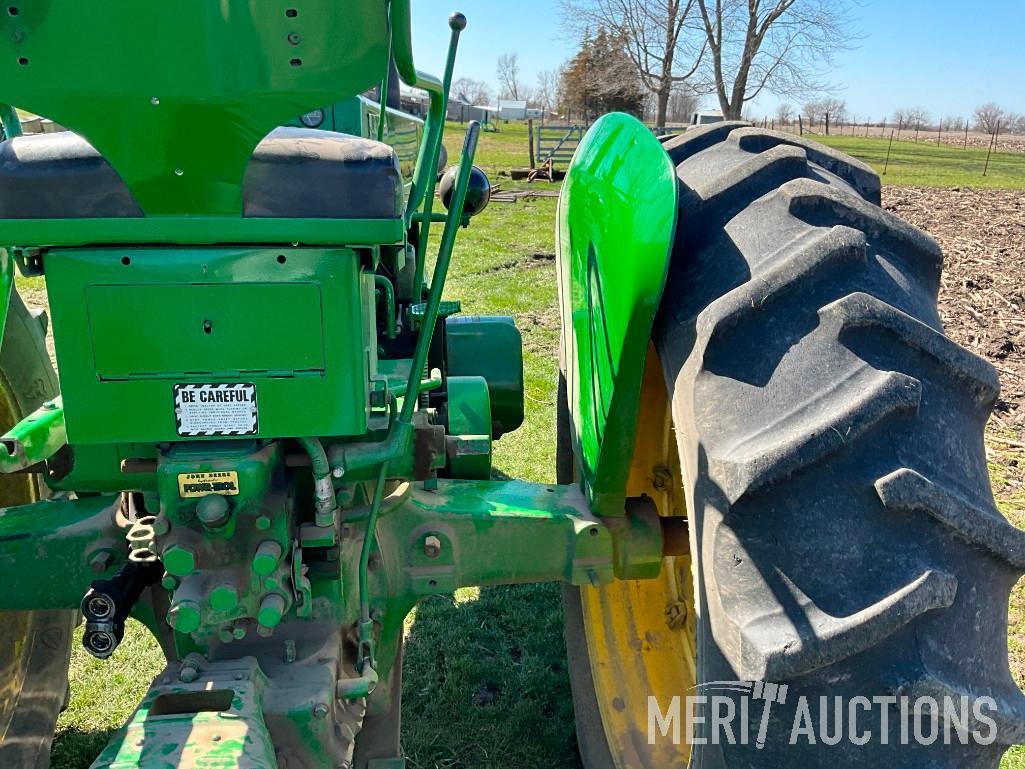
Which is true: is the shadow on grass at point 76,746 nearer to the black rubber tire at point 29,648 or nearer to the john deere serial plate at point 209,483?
the black rubber tire at point 29,648

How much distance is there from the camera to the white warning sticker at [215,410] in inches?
57.2

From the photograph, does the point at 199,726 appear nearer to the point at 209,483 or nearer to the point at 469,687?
the point at 209,483

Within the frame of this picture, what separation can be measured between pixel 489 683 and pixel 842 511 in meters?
1.92

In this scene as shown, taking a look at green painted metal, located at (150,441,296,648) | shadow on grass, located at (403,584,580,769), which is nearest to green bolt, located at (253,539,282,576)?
green painted metal, located at (150,441,296,648)

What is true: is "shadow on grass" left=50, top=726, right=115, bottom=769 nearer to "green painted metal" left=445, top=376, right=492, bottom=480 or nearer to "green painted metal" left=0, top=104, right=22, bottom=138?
"green painted metal" left=445, top=376, right=492, bottom=480

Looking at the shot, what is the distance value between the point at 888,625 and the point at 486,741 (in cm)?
174

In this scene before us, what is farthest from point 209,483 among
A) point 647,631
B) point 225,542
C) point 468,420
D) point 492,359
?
point 492,359

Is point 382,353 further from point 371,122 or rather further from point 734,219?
point 734,219

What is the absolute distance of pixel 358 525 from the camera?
1.92m

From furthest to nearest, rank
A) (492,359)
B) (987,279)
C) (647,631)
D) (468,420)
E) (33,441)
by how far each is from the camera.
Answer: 1. (987,279)
2. (492,359)
3. (468,420)
4. (647,631)
5. (33,441)

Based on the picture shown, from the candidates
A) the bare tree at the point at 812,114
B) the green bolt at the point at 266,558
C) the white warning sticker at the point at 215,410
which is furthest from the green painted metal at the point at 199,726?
the bare tree at the point at 812,114

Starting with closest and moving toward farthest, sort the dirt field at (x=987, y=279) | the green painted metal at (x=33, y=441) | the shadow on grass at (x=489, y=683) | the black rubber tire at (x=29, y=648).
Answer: the green painted metal at (x=33, y=441)
the black rubber tire at (x=29, y=648)
the shadow on grass at (x=489, y=683)
the dirt field at (x=987, y=279)

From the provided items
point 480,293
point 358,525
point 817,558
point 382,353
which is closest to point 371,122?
point 382,353

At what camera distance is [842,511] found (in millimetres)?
1307
